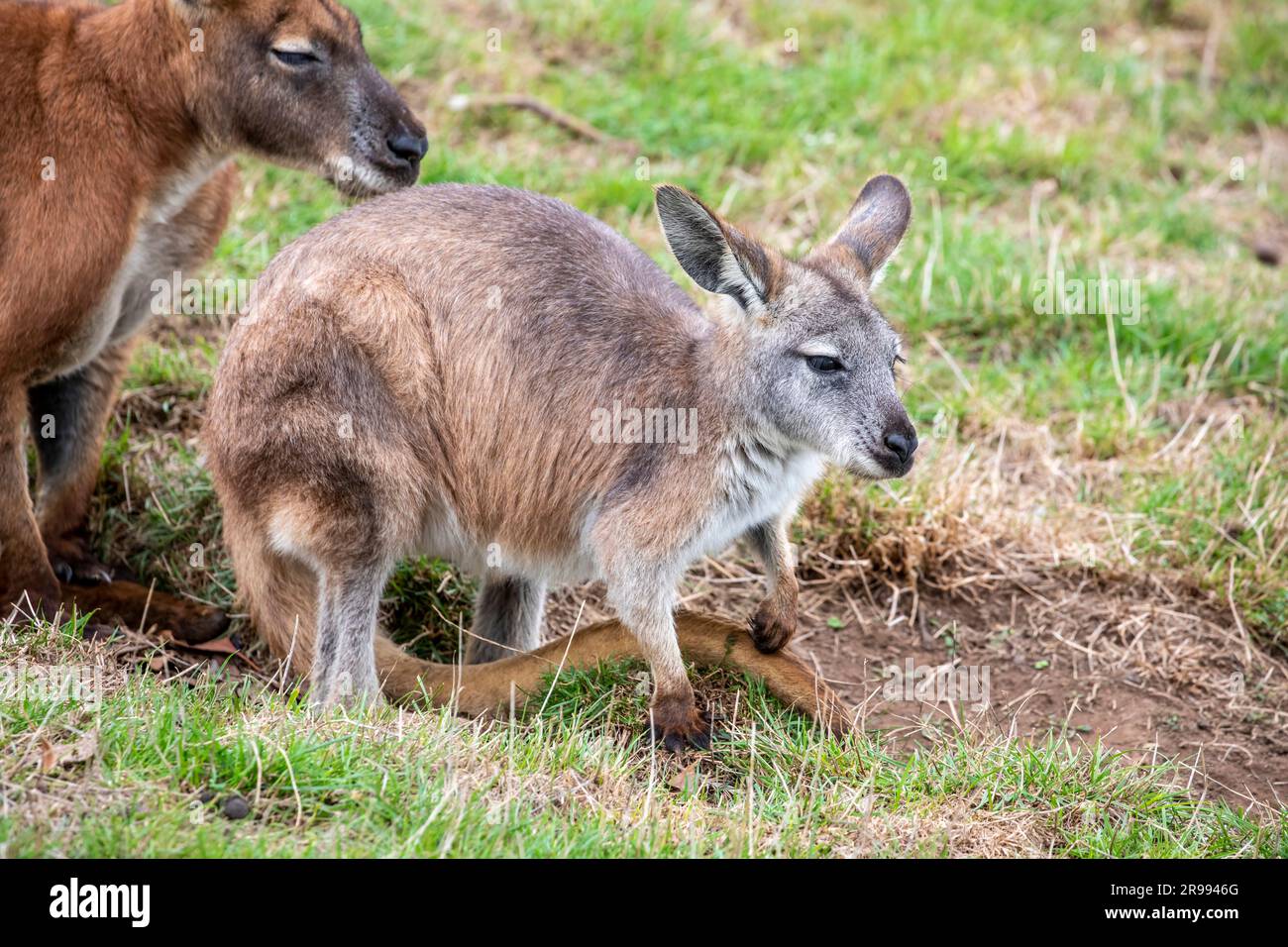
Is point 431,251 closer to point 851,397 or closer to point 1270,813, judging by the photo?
point 851,397

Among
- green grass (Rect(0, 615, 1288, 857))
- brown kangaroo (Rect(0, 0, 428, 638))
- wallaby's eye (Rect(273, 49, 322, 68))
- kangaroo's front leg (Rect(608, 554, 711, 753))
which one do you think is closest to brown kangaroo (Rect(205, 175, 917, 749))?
kangaroo's front leg (Rect(608, 554, 711, 753))

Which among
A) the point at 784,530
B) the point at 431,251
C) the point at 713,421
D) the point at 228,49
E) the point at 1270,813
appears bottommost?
the point at 1270,813

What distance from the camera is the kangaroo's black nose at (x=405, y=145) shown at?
4.50 meters

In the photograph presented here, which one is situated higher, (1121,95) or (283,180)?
(1121,95)

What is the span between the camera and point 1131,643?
488 centimetres

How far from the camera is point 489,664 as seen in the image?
4.24 metres

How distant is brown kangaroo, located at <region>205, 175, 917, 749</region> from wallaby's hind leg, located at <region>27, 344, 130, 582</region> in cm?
73

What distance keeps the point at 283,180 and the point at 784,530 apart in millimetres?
3089

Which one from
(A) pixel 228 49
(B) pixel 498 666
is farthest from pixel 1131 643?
(A) pixel 228 49

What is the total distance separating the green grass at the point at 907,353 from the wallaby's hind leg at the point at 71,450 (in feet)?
0.72

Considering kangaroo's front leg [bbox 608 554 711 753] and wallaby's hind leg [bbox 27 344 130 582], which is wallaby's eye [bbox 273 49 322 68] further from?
kangaroo's front leg [bbox 608 554 711 753]

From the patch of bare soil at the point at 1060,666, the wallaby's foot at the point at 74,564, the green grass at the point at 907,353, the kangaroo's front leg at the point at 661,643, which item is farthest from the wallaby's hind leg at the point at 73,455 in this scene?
the patch of bare soil at the point at 1060,666

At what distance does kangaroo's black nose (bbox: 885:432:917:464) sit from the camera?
3830mm

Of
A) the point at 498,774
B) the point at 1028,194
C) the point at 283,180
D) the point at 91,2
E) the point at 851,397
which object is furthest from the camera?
the point at 1028,194
